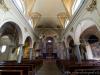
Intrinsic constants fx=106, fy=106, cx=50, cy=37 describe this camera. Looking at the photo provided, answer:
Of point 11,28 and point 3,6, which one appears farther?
point 11,28

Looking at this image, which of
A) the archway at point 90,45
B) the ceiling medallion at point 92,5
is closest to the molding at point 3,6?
the ceiling medallion at point 92,5

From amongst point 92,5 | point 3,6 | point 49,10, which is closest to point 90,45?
point 49,10

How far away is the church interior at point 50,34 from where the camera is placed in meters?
7.18

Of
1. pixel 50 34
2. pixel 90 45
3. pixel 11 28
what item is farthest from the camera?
pixel 50 34

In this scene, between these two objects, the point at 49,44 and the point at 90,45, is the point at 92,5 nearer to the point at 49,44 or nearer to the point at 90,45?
the point at 90,45

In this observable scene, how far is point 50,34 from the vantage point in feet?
70.1

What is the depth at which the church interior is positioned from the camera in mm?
7184

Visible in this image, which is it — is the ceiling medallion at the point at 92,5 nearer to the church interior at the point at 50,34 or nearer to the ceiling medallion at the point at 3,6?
the church interior at the point at 50,34

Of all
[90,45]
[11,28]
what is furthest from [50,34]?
[11,28]

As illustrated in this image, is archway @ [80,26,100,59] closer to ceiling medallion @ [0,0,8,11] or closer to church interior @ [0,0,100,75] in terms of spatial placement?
church interior @ [0,0,100,75]

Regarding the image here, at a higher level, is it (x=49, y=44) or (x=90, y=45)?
(x=49, y=44)

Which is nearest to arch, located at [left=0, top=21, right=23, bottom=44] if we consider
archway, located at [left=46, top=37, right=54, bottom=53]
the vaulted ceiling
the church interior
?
the church interior

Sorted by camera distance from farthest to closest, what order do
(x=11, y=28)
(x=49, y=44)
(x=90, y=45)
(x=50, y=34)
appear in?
(x=49, y=44) < (x=50, y=34) < (x=90, y=45) < (x=11, y=28)

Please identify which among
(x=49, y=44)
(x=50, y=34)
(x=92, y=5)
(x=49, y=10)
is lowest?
(x=92, y=5)
